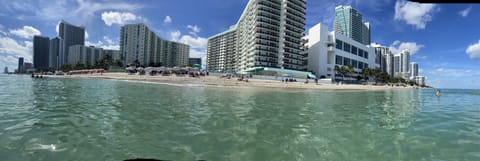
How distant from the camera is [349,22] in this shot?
174 meters

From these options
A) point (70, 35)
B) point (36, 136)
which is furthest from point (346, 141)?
point (70, 35)

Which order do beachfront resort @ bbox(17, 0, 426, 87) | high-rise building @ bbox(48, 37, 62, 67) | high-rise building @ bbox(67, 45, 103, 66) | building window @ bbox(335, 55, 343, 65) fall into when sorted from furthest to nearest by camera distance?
high-rise building @ bbox(48, 37, 62, 67)
high-rise building @ bbox(67, 45, 103, 66)
building window @ bbox(335, 55, 343, 65)
beachfront resort @ bbox(17, 0, 426, 87)

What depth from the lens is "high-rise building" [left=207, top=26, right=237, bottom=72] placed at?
144125 millimetres

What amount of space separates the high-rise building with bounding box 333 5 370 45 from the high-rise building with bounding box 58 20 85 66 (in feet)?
616

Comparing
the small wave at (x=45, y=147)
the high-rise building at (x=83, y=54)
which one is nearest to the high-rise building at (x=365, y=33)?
the high-rise building at (x=83, y=54)

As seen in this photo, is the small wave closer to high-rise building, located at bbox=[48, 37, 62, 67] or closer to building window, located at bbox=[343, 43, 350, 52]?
building window, located at bbox=[343, 43, 350, 52]

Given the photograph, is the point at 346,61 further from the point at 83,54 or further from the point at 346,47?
the point at 83,54

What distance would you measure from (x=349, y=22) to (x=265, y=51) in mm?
108638

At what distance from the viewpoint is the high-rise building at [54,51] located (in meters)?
166

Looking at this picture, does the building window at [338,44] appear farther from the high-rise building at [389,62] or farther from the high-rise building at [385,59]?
the high-rise building at [389,62]

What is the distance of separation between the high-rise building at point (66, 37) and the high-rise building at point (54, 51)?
2.17 metres

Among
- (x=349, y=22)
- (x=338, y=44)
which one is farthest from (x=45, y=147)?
(x=349, y=22)

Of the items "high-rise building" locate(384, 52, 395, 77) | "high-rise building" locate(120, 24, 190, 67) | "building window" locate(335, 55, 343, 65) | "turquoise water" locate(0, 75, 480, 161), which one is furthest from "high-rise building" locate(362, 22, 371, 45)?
"turquoise water" locate(0, 75, 480, 161)

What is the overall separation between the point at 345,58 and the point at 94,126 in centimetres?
11584
